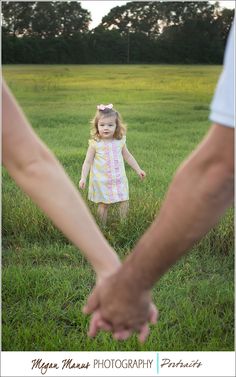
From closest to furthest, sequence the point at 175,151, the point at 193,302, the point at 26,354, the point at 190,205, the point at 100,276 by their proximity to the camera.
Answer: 1. the point at 190,205
2. the point at 100,276
3. the point at 26,354
4. the point at 193,302
5. the point at 175,151

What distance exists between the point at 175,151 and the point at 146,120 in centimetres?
12

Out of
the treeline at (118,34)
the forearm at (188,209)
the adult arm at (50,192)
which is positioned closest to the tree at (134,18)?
the treeline at (118,34)

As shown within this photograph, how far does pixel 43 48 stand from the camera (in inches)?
85.4

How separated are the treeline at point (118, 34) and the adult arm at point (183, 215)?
3.08 ft

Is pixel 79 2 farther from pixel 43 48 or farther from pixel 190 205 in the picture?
pixel 190 205

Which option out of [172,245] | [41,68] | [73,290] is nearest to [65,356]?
[73,290]

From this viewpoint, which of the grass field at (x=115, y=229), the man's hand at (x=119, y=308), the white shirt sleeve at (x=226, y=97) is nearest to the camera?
the white shirt sleeve at (x=226, y=97)

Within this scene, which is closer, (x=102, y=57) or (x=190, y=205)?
(x=190, y=205)

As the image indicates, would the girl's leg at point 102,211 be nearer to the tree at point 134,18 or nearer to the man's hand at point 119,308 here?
the tree at point 134,18

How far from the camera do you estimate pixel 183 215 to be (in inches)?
47.2

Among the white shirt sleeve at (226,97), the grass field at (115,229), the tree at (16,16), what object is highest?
the tree at (16,16)

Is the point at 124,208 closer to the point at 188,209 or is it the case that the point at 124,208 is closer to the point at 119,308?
the point at 119,308

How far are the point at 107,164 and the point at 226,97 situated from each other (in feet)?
3.29

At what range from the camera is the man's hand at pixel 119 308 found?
1.33 metres
